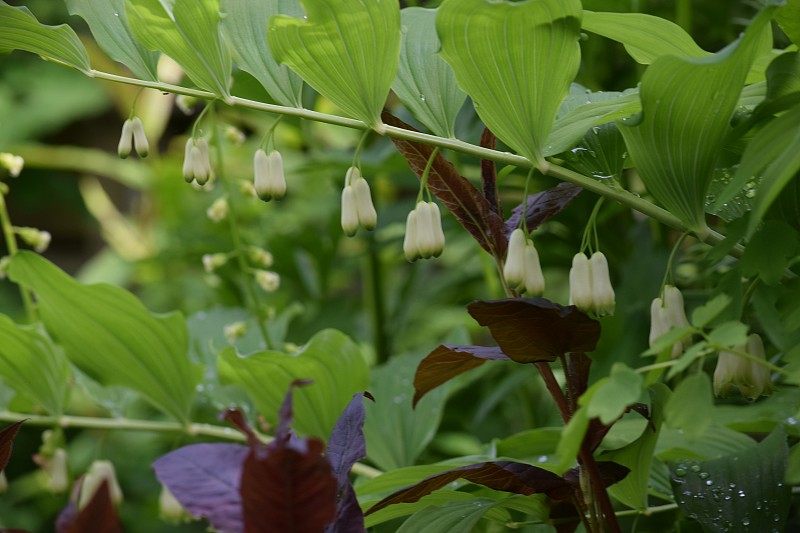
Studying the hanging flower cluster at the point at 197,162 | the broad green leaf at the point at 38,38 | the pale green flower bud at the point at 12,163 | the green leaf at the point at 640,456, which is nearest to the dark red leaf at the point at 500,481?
the green leaf at the point at 640,456

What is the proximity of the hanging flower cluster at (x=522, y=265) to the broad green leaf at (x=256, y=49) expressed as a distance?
22 centimetres

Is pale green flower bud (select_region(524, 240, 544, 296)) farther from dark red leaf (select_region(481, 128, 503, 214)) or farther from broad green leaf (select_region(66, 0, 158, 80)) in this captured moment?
broad green leaf (select_region(66, 0, 158, 80))

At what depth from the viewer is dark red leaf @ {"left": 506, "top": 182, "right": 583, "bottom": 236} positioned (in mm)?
597

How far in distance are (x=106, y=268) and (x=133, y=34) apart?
1970mm

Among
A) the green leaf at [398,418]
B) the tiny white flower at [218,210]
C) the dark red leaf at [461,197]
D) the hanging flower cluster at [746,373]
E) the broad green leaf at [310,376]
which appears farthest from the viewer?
the tiny white flower at [218,210]

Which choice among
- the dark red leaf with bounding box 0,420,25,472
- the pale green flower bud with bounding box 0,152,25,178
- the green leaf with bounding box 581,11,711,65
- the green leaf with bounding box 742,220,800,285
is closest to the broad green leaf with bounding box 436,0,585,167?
the green leaf with bounding box 581,11,711,65

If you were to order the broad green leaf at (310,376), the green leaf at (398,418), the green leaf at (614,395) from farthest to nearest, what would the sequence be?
the green leaf at (398,418) → the broad green leaf at (310,376) → the green leaf at (614,395)

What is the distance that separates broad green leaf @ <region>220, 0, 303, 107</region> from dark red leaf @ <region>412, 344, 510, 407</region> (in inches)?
9.2

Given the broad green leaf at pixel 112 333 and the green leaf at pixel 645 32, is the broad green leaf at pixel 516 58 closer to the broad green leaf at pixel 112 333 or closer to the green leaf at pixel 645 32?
the green leaf at pixel 645 32

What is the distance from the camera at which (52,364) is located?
2.88ft

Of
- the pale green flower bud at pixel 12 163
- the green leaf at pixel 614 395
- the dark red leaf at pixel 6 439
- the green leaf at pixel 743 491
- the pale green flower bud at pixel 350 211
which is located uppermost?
the pale green flower bud at pixel 350 211

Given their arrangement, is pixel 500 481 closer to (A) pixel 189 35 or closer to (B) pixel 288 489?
→ (B) pixel 288 489

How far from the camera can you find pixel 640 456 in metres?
0.57

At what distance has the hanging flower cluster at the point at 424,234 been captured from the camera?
0.58 metres
